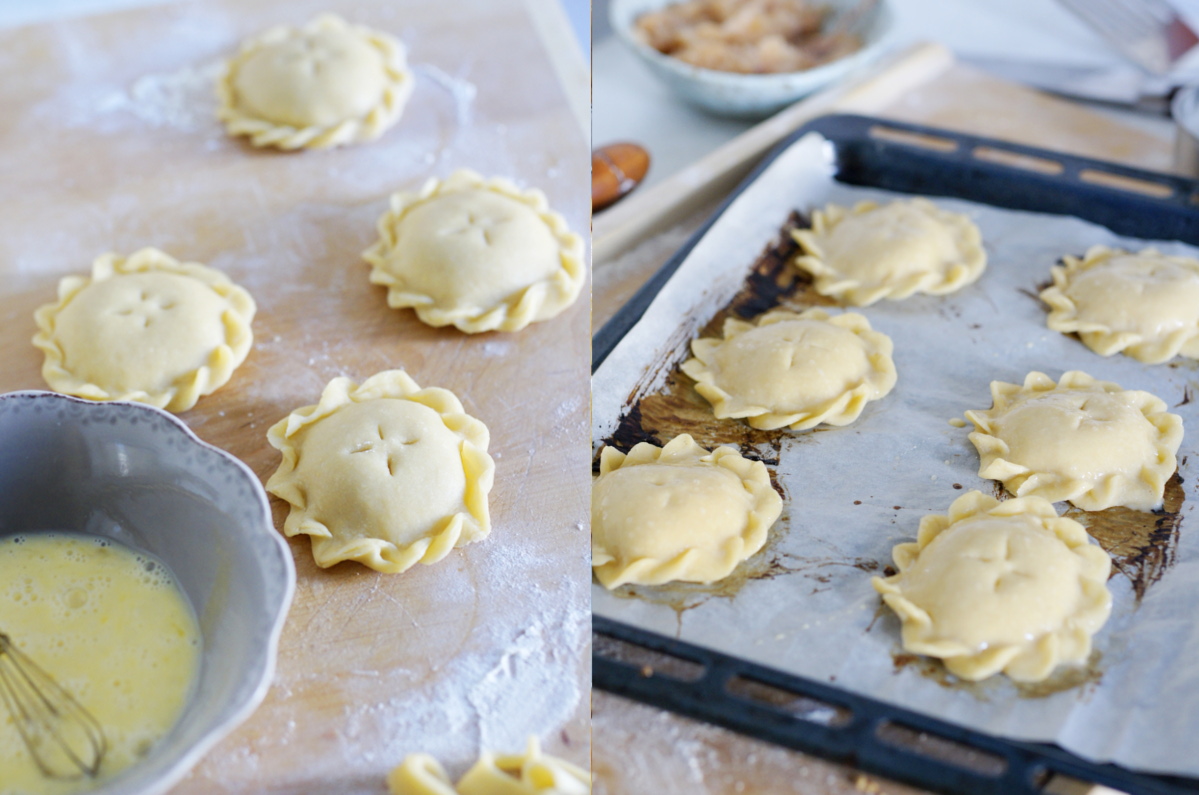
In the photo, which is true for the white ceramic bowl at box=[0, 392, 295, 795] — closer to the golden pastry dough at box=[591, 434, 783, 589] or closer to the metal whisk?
the metal whisk

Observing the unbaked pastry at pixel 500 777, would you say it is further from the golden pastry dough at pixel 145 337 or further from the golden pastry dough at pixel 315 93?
the golden pastry dough at pixel 315 93

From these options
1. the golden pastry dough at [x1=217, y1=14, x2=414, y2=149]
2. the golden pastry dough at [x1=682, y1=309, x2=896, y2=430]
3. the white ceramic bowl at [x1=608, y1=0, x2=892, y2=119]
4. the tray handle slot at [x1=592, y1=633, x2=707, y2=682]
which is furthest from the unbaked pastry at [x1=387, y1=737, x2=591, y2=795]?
the white ceramic bowl at [x1=608, y1=0, x2=892, y2=119]

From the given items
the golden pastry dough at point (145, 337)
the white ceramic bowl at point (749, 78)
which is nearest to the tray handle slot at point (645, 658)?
the golden pastry dough at point (145, 337)

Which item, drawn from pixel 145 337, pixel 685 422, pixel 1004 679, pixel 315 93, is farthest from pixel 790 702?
pixel 315 93

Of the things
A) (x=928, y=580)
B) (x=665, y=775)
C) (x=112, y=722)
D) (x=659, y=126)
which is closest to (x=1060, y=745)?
(x=928, y=580)

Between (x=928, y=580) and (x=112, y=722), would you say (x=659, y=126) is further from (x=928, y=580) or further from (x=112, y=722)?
(x=112, y=722)
